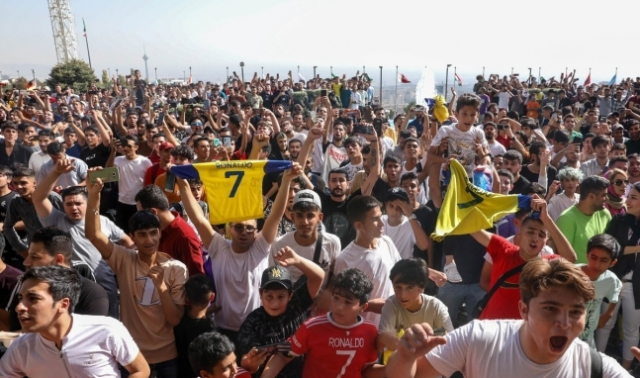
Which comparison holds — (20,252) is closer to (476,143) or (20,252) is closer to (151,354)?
(151,354)

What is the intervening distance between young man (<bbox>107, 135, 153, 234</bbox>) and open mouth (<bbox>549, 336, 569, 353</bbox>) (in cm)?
590

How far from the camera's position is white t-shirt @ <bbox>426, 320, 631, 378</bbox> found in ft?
7.27

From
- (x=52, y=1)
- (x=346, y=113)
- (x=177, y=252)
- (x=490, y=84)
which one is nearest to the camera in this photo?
(x=177, y=252)

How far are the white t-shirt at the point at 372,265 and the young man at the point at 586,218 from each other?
206 cm

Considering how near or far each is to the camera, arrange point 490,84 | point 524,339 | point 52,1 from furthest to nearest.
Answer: point 52,1 < point 490,84 < point 524,339

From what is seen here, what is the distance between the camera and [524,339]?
2266 millimetres

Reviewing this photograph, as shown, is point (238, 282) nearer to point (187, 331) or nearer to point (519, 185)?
point (187, 331)

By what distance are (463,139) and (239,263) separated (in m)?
3.71

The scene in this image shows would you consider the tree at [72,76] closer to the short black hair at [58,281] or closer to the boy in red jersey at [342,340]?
the short black hair at [58,281]

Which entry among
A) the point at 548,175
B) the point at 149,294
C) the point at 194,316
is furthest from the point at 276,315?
the point at 548,175

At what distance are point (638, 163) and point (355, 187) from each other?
3723mm

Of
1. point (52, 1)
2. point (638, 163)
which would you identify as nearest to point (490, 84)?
point (638, 163)

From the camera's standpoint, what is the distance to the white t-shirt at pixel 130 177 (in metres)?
6.89

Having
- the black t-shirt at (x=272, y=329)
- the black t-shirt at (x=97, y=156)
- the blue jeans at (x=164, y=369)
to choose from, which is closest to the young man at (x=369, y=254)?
the black t-shirt at (x=272, y=329)
